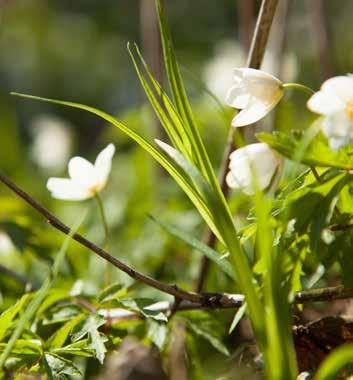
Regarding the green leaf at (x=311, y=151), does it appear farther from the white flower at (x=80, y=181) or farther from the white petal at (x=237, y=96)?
the white flower at (x=80, y=181)

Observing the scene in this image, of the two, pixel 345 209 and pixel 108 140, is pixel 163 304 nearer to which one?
pixel 345 209

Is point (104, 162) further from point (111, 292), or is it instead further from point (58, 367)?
point (58, 367)

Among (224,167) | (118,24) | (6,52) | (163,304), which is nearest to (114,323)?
(163,304)

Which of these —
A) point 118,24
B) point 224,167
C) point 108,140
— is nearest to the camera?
point 224,167

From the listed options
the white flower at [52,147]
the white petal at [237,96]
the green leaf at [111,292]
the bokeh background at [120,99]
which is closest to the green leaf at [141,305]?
the green leaf at [111,292]

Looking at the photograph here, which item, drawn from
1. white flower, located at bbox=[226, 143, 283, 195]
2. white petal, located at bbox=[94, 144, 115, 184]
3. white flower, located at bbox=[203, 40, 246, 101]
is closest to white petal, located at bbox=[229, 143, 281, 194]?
white flower, located at bbox=[226, 143, 283, 195]
